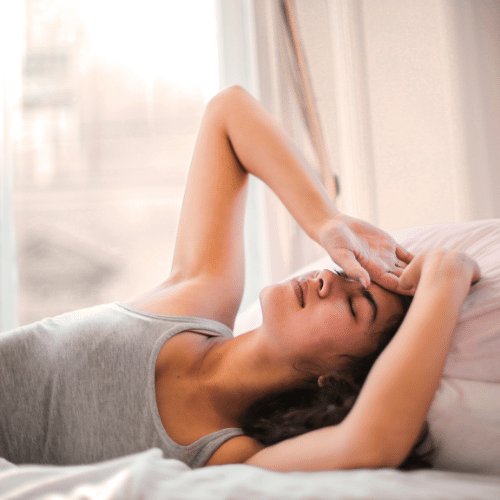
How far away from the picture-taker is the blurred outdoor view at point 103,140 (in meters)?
1.87

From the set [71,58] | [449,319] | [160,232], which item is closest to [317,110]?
[160,232]

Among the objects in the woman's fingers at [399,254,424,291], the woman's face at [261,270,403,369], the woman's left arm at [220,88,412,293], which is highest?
the woman's left arm at [220,88,412,293]

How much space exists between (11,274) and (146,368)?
134cm

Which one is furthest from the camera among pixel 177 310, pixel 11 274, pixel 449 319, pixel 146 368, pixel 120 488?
pixel 11 274

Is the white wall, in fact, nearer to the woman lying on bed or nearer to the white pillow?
the woman lying on bed

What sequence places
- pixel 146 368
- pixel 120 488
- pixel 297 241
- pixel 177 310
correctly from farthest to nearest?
1. pixel 297 241
2. pixel 177 310
3. pixel 146 368
4. pixel 120 488

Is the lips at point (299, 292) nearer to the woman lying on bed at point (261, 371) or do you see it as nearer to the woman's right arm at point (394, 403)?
the woman lying on bed at point (261, 371)

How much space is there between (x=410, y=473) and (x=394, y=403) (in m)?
0.09

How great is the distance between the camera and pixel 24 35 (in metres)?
1.86

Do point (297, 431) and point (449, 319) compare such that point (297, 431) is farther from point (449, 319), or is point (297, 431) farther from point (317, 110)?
point (317, 110)

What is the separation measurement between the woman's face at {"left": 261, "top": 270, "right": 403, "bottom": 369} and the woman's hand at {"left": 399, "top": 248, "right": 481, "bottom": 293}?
2.3 inches

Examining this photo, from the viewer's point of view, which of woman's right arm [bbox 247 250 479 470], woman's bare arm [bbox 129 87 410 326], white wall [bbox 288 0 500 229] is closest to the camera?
woman's right arm [bbox 247 250 479 470]

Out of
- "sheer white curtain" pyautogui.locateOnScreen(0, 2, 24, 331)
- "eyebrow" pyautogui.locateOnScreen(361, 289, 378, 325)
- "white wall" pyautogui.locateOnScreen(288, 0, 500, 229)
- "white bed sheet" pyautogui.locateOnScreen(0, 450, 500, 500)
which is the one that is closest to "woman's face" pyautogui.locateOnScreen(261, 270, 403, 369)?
"eyebrow" pyautogui.locateOnScreen(361, 289, 378, 325)

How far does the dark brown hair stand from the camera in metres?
0.80
